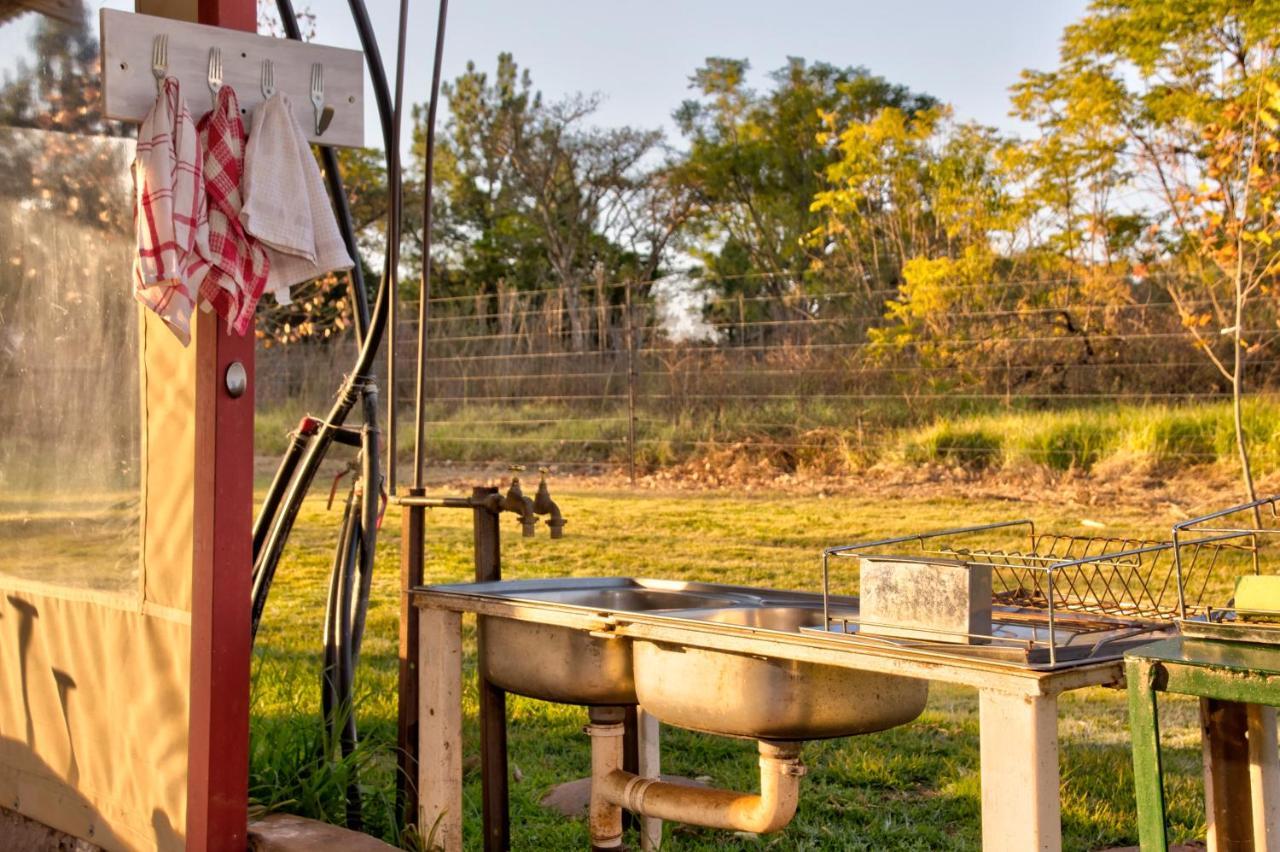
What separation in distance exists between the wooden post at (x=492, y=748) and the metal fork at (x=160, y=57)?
102 centimetres

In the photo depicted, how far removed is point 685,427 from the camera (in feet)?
35.4

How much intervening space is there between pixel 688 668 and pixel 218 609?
93 centimetres

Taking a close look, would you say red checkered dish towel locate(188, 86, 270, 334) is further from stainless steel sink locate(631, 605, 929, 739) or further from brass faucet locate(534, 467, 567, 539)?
stainless steel sink locate(631, 605, 929, 739)

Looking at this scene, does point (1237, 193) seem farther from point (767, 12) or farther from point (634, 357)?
point (767, 12)

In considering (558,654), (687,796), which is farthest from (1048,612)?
(558,654)

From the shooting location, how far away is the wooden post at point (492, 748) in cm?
275

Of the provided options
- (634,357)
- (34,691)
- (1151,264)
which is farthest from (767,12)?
(34,691)

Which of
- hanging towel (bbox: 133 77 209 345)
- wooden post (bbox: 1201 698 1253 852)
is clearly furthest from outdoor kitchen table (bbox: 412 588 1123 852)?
hanging towel (bbox: 133 77 209 345)

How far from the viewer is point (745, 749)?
165 inches

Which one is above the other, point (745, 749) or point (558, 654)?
point (558, 654)

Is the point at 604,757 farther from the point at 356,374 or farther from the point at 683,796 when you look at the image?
the point at 356,374

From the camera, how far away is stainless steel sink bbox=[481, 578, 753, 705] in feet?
7.66

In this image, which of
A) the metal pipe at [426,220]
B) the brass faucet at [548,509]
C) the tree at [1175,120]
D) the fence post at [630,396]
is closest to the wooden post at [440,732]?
the brass faucet at [548,509]

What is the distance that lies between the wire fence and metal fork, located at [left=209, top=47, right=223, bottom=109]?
7055 mm
